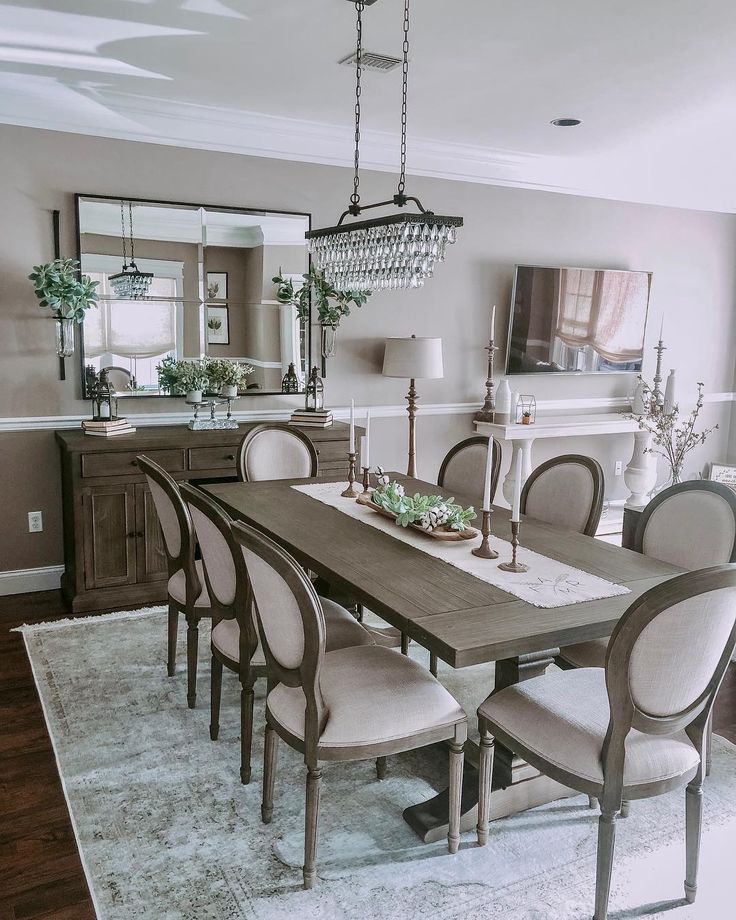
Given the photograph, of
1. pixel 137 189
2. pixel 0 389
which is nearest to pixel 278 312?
pixel 137 189

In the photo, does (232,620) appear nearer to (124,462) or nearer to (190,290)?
(124,462)

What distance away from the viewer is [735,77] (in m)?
3.71

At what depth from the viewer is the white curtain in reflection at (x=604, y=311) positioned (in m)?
5.83

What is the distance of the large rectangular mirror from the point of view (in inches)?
171

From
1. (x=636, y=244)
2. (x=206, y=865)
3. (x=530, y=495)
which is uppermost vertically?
(x=636, y=244)

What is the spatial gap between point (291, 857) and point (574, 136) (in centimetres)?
440

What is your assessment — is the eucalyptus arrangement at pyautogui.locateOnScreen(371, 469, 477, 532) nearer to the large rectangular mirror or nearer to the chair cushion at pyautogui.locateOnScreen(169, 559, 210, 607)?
the chair cushion at pyautogui.locateOnScreen(169, 559, 210, 607)

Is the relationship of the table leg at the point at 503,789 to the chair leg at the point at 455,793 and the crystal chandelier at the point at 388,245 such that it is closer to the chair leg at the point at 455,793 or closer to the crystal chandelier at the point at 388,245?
the chair leg at the point at 455,793

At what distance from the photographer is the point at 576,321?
5.89 meters

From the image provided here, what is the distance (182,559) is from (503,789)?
4.77 ft

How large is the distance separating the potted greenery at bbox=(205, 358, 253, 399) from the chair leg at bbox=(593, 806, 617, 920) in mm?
3299

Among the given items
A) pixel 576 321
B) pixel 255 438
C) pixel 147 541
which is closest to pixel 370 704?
pixel 255 438

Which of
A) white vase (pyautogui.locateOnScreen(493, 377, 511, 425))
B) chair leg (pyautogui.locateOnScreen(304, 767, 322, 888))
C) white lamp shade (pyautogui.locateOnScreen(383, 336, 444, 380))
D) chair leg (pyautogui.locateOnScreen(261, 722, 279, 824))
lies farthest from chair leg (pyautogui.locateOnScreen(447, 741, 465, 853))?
white vase (pyautogui.locateOnScreen(493, 377, 511, 425))

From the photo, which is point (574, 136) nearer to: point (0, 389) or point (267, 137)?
point (267, 137)
